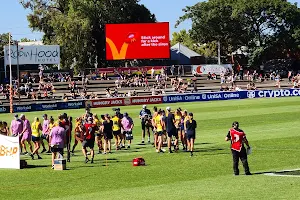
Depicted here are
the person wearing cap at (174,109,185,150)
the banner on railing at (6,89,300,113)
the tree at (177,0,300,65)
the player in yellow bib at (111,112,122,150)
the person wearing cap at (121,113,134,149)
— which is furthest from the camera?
the tree at (177,0,300,65)

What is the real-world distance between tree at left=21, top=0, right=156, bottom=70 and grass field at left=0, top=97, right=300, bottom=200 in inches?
2373

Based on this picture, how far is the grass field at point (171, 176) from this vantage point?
67.4ft

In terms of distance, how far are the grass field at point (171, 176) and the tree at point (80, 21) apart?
198 ft

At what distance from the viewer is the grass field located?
67.4 feet

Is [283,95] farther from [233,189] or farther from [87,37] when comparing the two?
[233,189]

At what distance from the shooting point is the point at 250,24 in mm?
104500

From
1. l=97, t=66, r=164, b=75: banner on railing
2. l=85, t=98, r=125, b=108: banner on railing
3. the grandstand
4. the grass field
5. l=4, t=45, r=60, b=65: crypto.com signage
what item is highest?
l=4, t=45, r=60, b=65: crypto.com signage

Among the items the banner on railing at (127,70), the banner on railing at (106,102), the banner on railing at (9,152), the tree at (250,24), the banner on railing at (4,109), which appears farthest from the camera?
the tree at (250,24)

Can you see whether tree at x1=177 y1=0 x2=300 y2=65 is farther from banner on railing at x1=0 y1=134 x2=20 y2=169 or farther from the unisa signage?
banner on railing at x1=0 y1=134 x2=20 y2=169

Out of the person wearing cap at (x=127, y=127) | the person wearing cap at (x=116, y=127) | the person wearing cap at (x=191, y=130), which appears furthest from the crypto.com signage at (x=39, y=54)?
the person wearing cap at (x=191, y=130)

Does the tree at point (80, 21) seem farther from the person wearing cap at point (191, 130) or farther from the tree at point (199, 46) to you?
the person wearing cap at point (191, 130)

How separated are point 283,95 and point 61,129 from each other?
51777 mm

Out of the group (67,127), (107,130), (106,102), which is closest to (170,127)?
(107,130)

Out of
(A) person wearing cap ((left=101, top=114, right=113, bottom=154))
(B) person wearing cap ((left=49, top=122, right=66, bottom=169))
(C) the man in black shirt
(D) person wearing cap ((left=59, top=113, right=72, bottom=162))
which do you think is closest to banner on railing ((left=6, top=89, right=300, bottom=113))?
(A) person wearing cap ((left=101, top=114, right=113, bottom=154))
